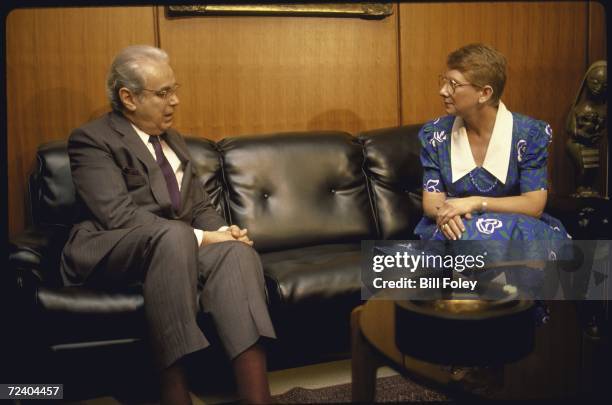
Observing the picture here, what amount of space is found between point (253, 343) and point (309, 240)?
2.94 ft

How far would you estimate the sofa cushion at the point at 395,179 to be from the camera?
2.72m

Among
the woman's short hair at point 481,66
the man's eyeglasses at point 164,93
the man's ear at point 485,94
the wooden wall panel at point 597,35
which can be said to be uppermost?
the wooden wall panel at point 597,35

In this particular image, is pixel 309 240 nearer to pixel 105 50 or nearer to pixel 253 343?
pixel 253 343

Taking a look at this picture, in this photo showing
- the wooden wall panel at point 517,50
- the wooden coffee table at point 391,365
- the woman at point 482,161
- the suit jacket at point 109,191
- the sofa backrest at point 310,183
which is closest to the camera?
the wooden coffee table at point 391,365

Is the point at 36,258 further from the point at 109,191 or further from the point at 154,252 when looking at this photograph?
the point at 154,252

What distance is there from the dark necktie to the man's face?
0.07m

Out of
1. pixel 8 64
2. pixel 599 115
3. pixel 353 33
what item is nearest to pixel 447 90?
pixel 353 33

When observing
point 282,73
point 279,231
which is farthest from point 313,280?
point 282,73

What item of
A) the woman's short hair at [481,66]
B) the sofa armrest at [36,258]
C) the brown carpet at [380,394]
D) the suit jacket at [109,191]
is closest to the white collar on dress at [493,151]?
the woman's short hair at [481,66]

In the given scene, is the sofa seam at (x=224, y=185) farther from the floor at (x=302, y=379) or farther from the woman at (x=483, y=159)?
the woman at (x=483, y=159)

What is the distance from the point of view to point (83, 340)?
1.89 meters

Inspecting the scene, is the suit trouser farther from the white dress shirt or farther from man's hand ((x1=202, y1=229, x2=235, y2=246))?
the white dress shirt

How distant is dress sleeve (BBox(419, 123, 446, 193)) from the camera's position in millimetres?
2316

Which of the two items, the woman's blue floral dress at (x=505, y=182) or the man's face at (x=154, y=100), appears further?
the man's face at (x=154, y=100)
